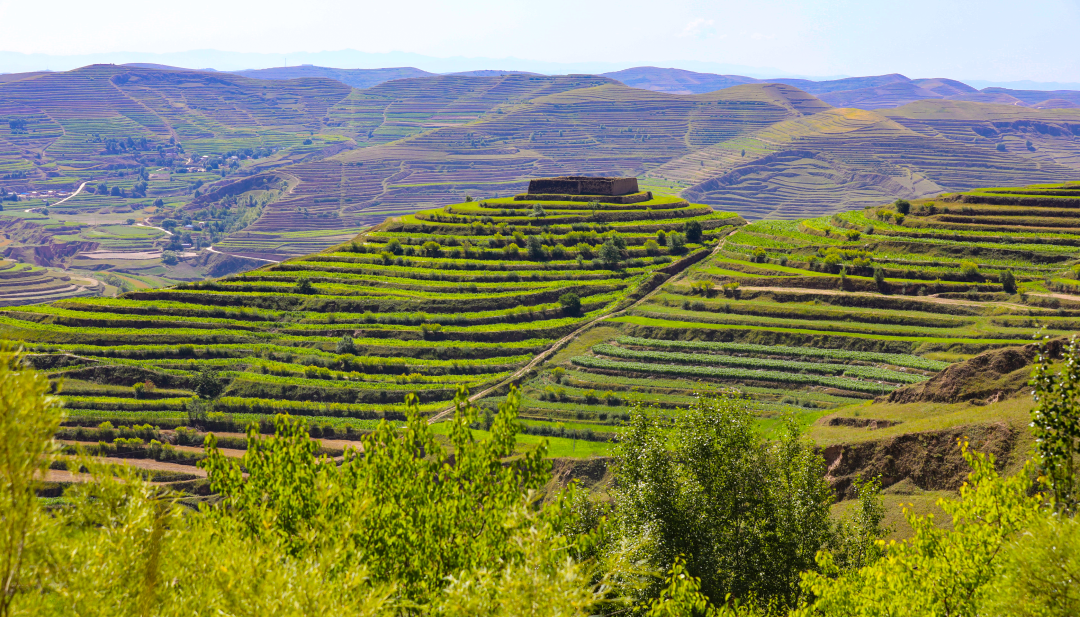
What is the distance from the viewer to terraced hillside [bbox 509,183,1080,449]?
252 ft

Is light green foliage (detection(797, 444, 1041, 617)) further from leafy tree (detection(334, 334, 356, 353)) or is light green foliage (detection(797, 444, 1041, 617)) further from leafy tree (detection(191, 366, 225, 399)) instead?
leafy tree (detection(191, 366, 225, 399))

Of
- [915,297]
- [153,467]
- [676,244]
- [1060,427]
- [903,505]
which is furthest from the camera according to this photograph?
[676,244]

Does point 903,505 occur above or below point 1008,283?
below

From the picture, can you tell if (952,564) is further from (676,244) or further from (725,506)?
(676,244)

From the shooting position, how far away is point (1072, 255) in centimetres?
9600

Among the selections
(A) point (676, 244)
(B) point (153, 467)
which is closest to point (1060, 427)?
(B) point (153, 467)

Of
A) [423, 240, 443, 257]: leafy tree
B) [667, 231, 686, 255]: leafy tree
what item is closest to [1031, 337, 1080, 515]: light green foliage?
[667, 231, 686, 255]: leafy tree

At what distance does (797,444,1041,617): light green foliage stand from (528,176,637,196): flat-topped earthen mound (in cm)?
12629

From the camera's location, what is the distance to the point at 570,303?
104 m

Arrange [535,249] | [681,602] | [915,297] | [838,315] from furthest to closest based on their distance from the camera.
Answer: [535,249]
[915,297]
[838,315]
[681,602]

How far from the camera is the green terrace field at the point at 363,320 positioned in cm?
8712

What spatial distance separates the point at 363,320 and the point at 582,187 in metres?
64.1

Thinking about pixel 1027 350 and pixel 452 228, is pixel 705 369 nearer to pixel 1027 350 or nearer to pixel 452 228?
pixel 1027 350

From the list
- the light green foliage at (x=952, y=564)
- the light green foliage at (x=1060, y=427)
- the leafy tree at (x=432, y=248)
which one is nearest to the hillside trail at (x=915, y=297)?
the leafy tree at (x=432, y=248)
